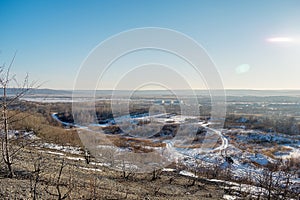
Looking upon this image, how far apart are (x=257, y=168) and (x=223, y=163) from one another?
2.70m

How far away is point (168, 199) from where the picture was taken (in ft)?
26.6

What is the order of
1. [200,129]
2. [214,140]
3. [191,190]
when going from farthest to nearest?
1. [200,129]
2. [214,140]
3. [191,190]

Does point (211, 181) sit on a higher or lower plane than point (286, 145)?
higher

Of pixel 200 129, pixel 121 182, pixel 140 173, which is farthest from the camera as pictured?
pixel 200 129

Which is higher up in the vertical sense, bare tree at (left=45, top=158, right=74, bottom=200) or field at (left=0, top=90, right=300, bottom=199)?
bare tree at (left=45, top=158, right=74, bottom=200)

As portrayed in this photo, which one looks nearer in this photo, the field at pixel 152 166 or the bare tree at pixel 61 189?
the bare tree at pixel 61 189

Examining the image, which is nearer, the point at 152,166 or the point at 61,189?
the point at 61,189

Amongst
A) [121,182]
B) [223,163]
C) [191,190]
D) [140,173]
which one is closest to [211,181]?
[191,190]

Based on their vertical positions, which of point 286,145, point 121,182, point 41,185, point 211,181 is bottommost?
point 286,145

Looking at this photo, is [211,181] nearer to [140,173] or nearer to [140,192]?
[140,173]

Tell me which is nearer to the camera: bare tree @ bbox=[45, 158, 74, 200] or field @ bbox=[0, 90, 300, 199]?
bare tree @ bbox=[45, 158, 74, 200]

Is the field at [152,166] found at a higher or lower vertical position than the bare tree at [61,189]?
lower

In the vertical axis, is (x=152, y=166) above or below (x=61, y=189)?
below

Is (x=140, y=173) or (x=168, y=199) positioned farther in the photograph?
(x=140, y=173)
